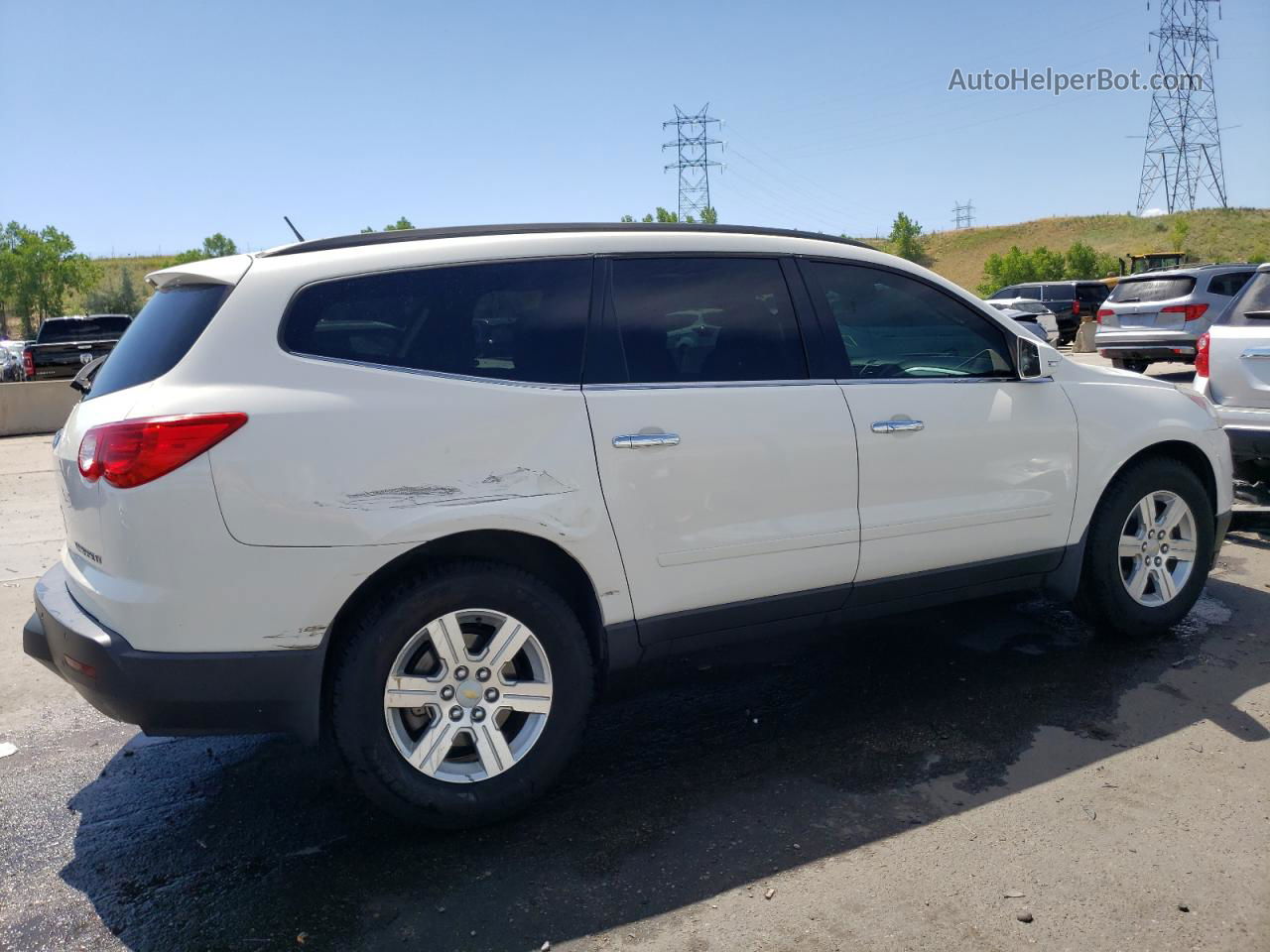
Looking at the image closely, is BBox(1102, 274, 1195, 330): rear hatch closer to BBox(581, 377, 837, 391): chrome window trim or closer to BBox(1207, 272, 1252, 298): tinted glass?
BBox(1207, 272, 1252, 298): tinted glass

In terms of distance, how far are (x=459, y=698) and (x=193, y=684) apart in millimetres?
781

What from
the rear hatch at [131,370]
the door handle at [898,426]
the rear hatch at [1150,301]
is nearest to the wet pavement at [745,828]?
the rear hatch at [131,370]

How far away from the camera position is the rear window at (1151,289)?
16.8 meters

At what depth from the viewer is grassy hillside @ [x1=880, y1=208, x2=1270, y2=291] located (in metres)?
85.2

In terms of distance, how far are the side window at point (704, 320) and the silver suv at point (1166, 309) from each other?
14.8 meters

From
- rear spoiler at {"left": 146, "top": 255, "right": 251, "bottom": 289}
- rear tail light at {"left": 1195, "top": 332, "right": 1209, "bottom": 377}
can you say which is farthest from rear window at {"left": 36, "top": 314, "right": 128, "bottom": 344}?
rear tail light at {"left": 1195, "top": 332, "right": 1209, "bottom": 377}

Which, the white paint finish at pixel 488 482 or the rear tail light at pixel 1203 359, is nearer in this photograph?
the white paint finish at pixel 488 482

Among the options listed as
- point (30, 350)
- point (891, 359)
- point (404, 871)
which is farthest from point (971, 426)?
point (30, 350)

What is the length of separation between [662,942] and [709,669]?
7.04 ft

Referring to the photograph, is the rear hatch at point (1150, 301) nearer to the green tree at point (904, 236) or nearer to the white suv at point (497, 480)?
the white suv at point (497, 480)

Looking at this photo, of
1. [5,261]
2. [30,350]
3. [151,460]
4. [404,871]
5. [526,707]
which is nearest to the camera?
Result: [151,460]

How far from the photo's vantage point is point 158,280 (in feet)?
11.9

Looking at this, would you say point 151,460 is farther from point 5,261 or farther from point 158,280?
point 5,261

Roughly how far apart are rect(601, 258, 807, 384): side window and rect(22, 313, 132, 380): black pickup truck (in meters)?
17.6
